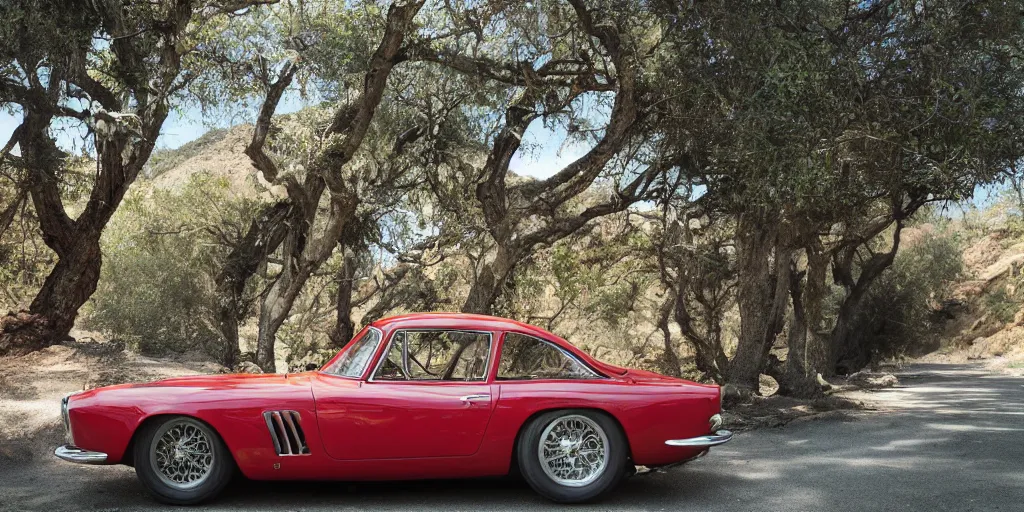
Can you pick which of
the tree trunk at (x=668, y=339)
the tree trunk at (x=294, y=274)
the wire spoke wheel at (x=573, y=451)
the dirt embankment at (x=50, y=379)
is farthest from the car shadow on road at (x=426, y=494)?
the tree trunk at (x=668, y=339)

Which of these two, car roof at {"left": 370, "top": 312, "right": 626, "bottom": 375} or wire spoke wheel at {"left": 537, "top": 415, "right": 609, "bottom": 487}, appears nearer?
wire spoke wheel at {"left": 537, "top": 415, "right": 609, "bottom": 487}

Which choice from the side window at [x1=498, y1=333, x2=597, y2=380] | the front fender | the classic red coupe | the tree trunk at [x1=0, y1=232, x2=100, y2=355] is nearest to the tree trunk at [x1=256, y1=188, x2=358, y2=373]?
the tree trunk at [x1=0, y1=232, x2=100, y2=355]

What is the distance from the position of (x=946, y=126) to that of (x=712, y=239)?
10.1m

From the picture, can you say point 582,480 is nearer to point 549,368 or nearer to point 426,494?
point 549,368

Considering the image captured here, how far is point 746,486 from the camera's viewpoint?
7199 millimetres

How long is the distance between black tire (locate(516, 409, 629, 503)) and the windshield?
1286mm

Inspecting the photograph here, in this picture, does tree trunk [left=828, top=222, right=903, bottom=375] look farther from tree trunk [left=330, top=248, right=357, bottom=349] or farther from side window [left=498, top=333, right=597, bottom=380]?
side window [left=498, top=333, right=597, bottom=380]

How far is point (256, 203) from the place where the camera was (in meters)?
20.9

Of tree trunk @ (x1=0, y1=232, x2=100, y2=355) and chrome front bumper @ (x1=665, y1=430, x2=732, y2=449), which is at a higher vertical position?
A: tree trunk @ (x1=0, y1=232, x2=100, y2=355)

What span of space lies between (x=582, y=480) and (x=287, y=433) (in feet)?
6.98

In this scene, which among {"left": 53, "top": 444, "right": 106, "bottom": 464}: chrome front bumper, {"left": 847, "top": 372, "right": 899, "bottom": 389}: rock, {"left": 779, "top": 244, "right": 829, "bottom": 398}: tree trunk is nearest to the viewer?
{"left": 53, "top": 444, "right": 106, "bottom": 464}: chrome front bumper

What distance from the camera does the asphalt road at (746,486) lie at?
638 cm

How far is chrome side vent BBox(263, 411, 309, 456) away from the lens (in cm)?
631

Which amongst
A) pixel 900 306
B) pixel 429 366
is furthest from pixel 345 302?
pixel 900 306
